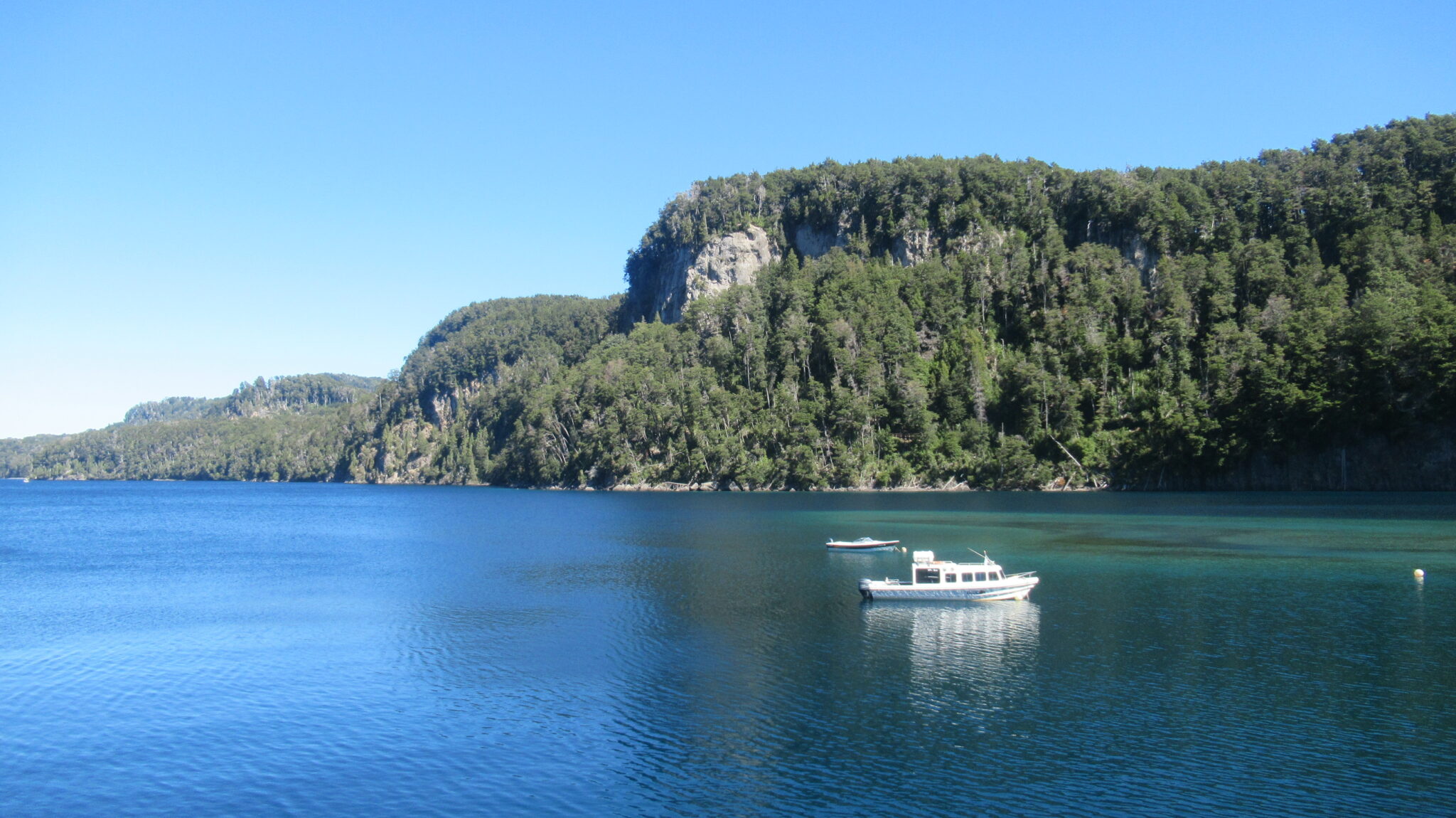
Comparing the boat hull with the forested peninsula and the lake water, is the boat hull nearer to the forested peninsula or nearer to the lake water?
the lake water

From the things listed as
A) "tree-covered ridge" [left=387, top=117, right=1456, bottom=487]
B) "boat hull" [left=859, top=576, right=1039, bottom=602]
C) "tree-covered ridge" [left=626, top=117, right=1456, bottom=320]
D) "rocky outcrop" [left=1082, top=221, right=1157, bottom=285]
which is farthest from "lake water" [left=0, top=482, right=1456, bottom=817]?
"rocky outcrop" [left=1082, top=221, right=1157, bottom=285]

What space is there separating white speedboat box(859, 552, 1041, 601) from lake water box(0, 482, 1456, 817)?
2.31 feet

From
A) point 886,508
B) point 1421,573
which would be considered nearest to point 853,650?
point 1421,573

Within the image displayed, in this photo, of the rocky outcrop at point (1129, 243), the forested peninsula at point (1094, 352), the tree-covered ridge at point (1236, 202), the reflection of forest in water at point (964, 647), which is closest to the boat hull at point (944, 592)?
the reflection of forest in water at point (964, 647)

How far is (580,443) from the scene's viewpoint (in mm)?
185375

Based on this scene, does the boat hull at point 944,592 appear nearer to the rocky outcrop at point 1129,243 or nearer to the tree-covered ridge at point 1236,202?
the tree-covered ridge at point 1236,202

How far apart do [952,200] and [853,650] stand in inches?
6960

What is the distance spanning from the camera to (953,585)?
48.1 m

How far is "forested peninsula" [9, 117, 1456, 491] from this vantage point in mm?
112312

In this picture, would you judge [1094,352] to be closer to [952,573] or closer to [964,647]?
[952,573]

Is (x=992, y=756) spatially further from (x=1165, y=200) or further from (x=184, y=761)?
(x=1165, y=200)

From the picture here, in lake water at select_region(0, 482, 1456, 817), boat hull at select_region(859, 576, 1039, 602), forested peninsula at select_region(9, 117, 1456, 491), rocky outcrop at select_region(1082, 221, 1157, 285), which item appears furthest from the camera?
rocky outcrop at select_region(1082, 221, 1157, 285)

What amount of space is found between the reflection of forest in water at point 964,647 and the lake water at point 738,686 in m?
0.20

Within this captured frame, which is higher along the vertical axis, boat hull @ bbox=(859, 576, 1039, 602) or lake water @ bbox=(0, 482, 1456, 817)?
boat hull @ bbox=(859, 576, 1039, 602)
